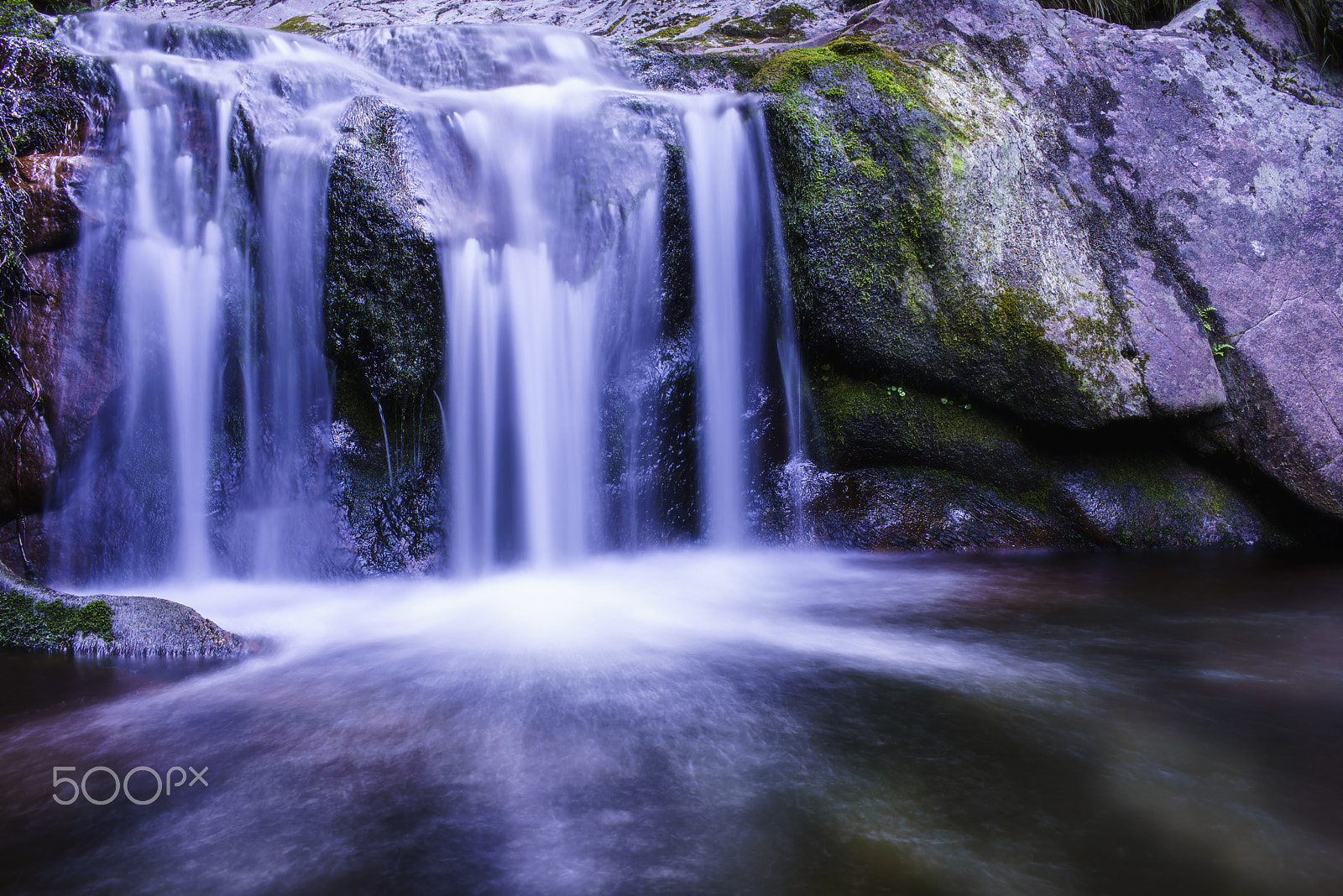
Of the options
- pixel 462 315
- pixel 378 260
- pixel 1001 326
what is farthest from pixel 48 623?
pixel 1001 326

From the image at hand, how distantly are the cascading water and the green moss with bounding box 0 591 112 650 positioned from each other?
1.28m

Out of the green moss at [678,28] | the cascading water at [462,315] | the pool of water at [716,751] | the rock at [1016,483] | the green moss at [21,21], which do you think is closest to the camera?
the pool of water at [716,751]

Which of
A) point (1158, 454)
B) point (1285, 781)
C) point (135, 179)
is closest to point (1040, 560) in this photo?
point (1158, 454)

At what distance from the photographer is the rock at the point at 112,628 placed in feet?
11.8

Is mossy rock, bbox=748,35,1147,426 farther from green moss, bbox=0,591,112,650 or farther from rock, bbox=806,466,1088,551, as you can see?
green moss, bbox=0,591,112,650

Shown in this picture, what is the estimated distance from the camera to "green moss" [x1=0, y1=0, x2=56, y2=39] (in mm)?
5238

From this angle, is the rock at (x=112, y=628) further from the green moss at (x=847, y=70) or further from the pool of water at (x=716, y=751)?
the green moss at (x=847, y=70)

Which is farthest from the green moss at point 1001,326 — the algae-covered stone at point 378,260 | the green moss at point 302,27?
the green moss at point 302,27

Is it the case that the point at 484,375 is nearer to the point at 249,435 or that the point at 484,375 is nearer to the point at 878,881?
the point at 249,435

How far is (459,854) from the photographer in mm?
2090

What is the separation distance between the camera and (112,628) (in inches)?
143

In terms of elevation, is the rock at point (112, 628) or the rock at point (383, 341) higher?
the rock at point (383, 341)

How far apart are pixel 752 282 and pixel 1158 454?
3220 millimetres

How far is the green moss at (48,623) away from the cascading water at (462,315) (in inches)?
50.4
